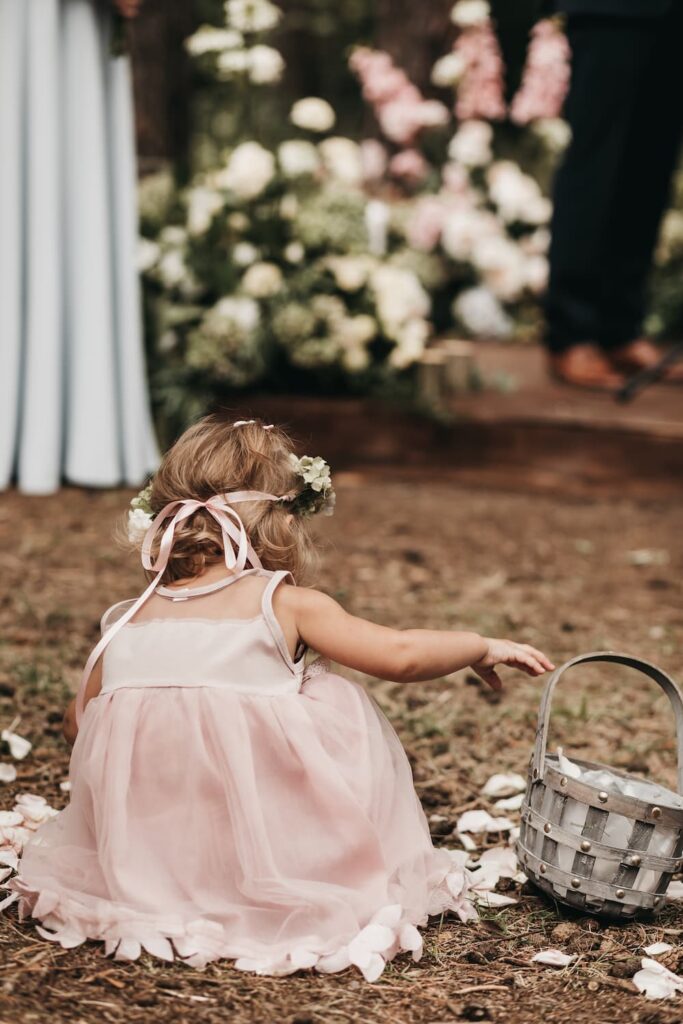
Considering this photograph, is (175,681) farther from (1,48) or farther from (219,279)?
(219,279)

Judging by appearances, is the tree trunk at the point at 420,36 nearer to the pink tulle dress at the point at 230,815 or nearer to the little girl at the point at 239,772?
the little girl at the point at 239,772

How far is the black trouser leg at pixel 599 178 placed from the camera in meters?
4.76

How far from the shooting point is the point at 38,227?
4453mm

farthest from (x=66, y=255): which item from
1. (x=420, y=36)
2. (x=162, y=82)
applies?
(x=420, y=36)

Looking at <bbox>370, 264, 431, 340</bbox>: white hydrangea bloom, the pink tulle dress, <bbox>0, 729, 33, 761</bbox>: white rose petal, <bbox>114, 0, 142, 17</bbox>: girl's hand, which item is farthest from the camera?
<bbox>370, 264, 431, 340</bbox>: white hydrangea bloom

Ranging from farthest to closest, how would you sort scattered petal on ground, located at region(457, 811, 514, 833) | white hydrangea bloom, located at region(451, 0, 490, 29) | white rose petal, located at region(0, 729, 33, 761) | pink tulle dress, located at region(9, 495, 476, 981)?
white hydrangea bloom, located at region(451, 0, 490, 29), white rose petal, located at region(0, 729, 33, 761), scattered petal on ground, located at region(457, 811, 514, 833), pink tulle dress, located at region(9, 495, 476, 981)

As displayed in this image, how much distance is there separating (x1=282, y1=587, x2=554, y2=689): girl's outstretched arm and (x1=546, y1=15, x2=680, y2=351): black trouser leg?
3341 millimetres

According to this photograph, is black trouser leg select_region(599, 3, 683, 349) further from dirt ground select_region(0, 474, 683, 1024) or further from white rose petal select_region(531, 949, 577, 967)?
white rose petal select_region(531, 949, 577, 967)

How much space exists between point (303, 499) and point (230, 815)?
0.53 metres

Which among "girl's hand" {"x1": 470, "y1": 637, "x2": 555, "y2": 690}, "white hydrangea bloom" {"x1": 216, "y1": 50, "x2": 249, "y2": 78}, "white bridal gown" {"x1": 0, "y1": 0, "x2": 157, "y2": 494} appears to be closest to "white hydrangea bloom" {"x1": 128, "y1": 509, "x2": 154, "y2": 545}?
"girl's hand" {"x1": 470, "y1": 637, "x2": 555, "y2": 690}

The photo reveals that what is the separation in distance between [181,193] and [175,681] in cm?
422

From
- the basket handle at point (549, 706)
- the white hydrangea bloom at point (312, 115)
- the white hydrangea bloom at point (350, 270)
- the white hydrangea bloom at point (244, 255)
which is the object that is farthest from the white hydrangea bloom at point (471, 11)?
the basket handle at point (549, 706)

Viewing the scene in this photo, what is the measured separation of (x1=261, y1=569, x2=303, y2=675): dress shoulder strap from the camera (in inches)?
78.2

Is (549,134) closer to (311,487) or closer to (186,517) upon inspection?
(311,487)
